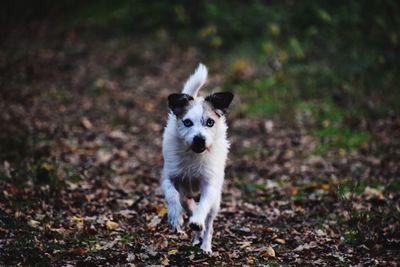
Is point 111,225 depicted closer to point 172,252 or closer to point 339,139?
point 172,252

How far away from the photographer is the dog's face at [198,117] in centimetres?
616

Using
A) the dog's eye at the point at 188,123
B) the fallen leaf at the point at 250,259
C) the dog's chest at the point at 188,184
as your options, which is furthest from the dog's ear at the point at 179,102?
the fallen leaf at the point at 250,259

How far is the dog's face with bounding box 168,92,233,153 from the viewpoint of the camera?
6164mm

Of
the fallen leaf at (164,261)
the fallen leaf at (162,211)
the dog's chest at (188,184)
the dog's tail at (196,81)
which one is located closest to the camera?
the fallen leaf at (164,261)

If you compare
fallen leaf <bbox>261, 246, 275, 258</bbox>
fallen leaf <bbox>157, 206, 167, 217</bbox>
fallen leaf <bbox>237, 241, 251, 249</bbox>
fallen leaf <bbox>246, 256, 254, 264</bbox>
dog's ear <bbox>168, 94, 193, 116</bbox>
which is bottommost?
fallen leaf <bbox>246, 256, 254, 264</bbox>

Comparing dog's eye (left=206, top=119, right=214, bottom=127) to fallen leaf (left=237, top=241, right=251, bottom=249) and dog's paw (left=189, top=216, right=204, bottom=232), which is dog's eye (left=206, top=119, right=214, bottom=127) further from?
fallen leaf (left=237, top=241, right=251, bottom=249)

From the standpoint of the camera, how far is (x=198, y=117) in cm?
626

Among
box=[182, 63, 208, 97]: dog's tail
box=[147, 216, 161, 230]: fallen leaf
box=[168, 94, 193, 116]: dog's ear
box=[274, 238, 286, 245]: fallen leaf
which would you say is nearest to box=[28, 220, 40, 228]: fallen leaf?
box=[147, 216, 161, 230]: fallen leaf

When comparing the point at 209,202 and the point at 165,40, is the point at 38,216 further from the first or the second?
the point at 165,40

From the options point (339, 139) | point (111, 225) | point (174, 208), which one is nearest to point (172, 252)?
point (174, 208)

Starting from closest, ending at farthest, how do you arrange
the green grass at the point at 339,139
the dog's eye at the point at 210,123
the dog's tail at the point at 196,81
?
the dog's eye at the point at 210,123 → the dog's tail at the point at 196,81 → the green grass at the point at 339,139

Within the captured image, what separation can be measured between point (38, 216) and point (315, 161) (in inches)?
230

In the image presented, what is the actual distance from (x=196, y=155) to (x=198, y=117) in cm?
54

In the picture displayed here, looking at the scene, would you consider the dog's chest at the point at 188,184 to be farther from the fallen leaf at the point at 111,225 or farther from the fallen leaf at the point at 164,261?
the fallen leaf at the point at 164,261
